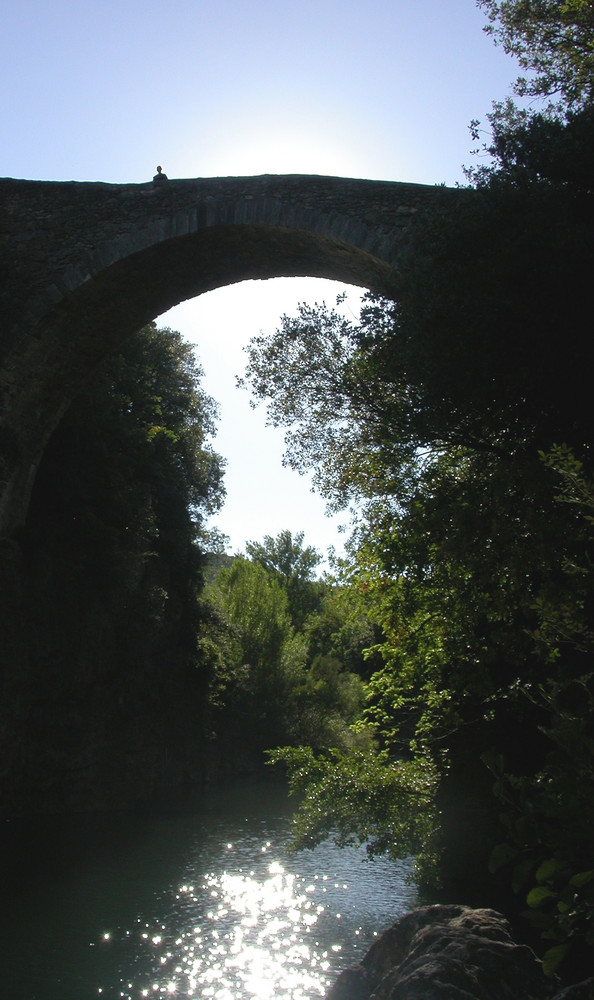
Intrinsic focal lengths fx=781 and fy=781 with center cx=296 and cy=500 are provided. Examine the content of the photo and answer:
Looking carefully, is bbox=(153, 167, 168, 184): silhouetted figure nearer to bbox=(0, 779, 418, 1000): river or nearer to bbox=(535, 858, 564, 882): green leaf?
bbox=(0, 779, 418, 1000): river

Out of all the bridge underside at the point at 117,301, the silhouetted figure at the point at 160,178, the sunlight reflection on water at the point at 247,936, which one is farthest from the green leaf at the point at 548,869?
the silhouetted figure at the point at 160,178

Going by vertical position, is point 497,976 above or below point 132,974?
above

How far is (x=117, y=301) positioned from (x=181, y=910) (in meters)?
6.73

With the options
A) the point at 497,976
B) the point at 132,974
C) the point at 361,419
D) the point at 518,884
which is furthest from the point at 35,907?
the point at 518,884

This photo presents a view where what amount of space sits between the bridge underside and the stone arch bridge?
0.7 inches

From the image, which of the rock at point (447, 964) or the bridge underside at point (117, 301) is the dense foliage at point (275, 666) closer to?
the bridge underside at point (117, 301)

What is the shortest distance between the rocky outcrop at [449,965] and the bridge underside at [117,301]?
5.98 meters

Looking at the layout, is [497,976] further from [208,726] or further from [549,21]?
[208,726]

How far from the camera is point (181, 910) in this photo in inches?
283

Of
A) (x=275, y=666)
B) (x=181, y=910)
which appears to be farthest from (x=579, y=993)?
(x=275, y=666)

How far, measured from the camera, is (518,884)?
1790 millimetres

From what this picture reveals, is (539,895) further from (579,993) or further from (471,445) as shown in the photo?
(471,445)

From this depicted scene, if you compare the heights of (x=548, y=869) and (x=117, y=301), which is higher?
(x=117, y=301)

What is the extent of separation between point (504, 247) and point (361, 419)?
2.24 meters
